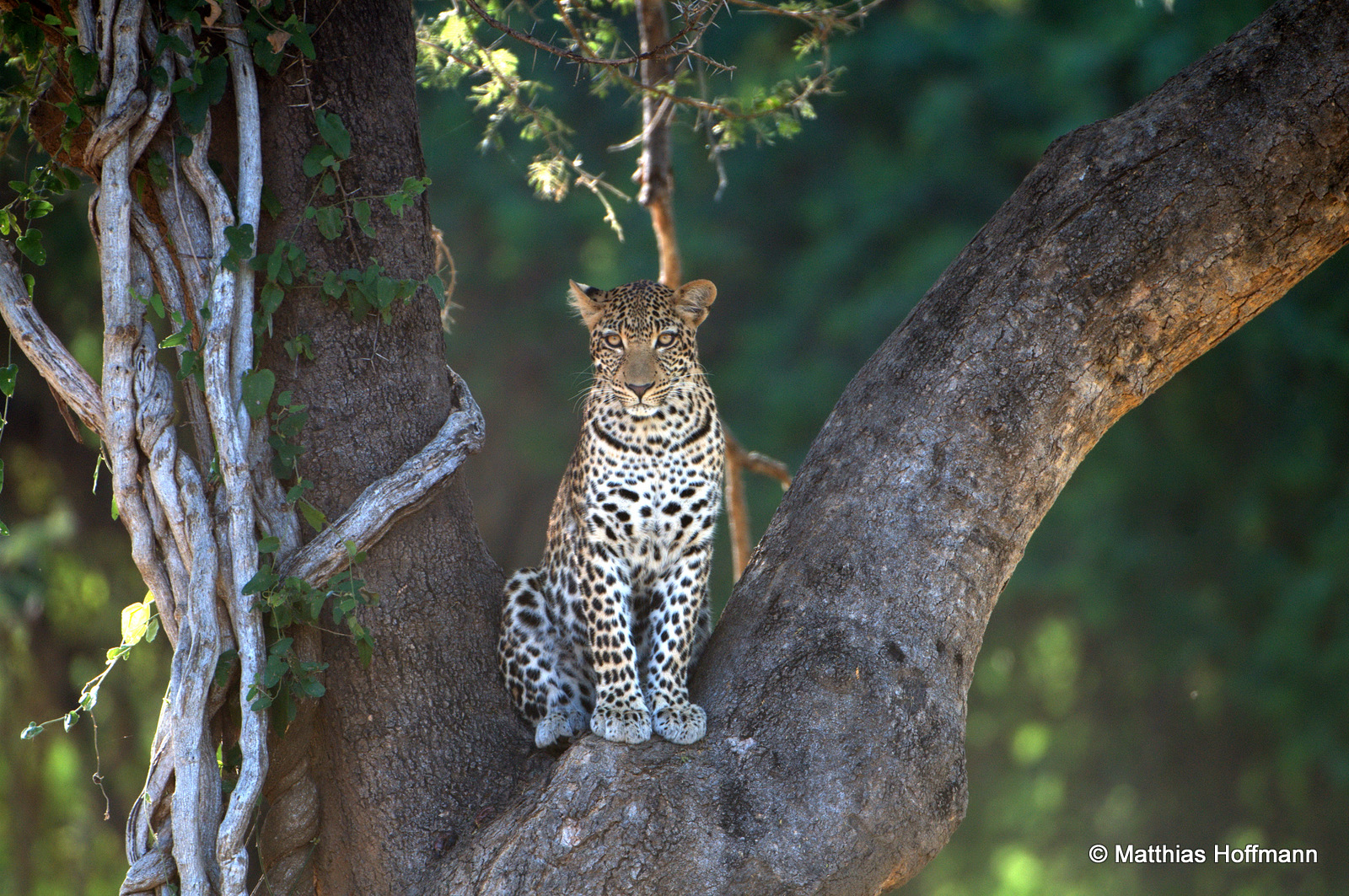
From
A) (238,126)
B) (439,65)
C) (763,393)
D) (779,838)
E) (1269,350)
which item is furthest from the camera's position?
(763,393)

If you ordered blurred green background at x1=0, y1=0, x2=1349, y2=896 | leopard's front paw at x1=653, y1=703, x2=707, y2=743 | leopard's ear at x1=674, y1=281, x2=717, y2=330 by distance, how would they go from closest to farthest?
leopard's front paw at x1=653, y1=703, x2=707, y2=743
leopard's ear at x1=674, y1=281, x2=717, y2=330
blurred green background at x1=0, y1=0, x2=1349, y2=896

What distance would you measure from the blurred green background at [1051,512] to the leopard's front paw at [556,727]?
590 cm

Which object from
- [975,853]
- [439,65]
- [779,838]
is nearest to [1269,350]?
[975,853]

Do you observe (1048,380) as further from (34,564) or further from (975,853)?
(975,853)

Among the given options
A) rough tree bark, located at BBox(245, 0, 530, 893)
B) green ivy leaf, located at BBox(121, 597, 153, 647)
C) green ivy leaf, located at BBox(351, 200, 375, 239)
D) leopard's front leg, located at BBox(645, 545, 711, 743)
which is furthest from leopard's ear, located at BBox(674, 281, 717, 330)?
green ivy leaf, located at BBox(121, 597, 153, 647)

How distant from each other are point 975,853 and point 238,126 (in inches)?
409

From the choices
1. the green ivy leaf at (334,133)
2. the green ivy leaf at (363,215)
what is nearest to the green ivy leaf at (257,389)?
the green ivy leaf at (363,215)

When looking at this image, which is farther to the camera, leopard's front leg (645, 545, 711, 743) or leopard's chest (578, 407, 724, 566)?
leopard's chest (578, 407, 724, 566)

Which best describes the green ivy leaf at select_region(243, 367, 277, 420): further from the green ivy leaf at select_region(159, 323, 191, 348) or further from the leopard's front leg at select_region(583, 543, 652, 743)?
the leopard's front leg at select_region(583, 543, 652, 743)

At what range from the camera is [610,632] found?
365cm

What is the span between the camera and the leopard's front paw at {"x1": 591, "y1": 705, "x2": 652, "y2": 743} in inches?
129

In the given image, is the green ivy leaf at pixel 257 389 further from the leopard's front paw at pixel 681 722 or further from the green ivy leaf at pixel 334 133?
the leopard's front paw at pixel 681 722

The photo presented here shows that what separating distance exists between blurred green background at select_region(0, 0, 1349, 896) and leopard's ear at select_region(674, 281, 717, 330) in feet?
16.6

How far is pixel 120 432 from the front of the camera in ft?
9.84
